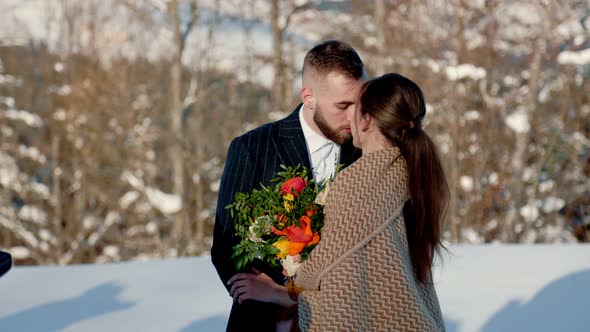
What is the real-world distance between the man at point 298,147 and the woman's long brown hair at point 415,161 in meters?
0.37

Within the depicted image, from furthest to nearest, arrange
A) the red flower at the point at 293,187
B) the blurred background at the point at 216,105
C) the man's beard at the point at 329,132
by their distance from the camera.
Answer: the blurred background at the point at 216,105, the man's beard at the point at 329,132, the red flower at the point at 293,187

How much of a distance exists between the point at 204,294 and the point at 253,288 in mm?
3627

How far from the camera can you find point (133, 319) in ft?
18.4

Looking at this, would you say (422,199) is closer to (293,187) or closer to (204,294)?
(293,187)

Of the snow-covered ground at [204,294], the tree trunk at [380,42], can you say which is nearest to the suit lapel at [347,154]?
the snow-covered ground at [204,294]

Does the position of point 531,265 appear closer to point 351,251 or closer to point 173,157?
point 351,251

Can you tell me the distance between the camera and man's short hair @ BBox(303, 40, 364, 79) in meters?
2.89

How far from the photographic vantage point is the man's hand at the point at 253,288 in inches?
105

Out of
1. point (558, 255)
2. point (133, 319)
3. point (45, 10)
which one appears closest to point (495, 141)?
point (558, 255)

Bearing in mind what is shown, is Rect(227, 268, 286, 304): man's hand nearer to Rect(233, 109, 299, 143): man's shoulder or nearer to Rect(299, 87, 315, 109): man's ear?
Rect(233, 109, 299, 143): man's shoulder

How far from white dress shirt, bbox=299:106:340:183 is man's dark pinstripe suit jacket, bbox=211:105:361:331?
3cm

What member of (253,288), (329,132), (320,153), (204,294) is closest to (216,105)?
(204,294)

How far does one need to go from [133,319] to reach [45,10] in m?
18.0

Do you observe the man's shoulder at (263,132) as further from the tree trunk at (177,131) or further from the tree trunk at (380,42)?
the tree trunk at (177,131)
